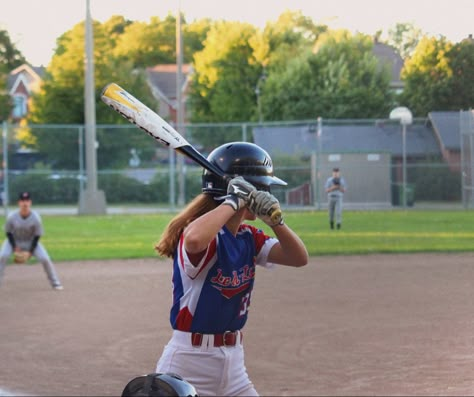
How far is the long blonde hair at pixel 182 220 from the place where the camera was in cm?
327

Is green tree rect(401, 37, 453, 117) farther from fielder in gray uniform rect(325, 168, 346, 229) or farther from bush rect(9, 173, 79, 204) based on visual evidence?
bush rect(9, 173, 79, 204)

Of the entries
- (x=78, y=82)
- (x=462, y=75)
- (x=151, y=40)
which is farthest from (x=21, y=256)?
(x=78, y=82)

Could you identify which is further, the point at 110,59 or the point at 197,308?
the point at 110,59

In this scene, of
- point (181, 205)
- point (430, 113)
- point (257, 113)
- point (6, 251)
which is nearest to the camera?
point (430, 113)

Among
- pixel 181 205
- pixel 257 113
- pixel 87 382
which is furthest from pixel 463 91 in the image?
pixel 257 113

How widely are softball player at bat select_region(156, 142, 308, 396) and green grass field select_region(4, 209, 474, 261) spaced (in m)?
4.86

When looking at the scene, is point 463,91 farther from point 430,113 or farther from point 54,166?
point 54,166

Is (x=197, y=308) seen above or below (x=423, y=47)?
below

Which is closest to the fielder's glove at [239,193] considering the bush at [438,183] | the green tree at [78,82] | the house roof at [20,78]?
the bush at [438,183]

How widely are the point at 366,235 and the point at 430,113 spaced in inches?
406

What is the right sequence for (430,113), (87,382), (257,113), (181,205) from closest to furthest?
(430,113) < (87,382) < (181,205) < (257,113)

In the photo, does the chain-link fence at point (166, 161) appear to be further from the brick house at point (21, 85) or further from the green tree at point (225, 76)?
the brick house at point (21, 85)

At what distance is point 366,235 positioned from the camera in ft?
51.4

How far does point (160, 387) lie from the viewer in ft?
8.62
